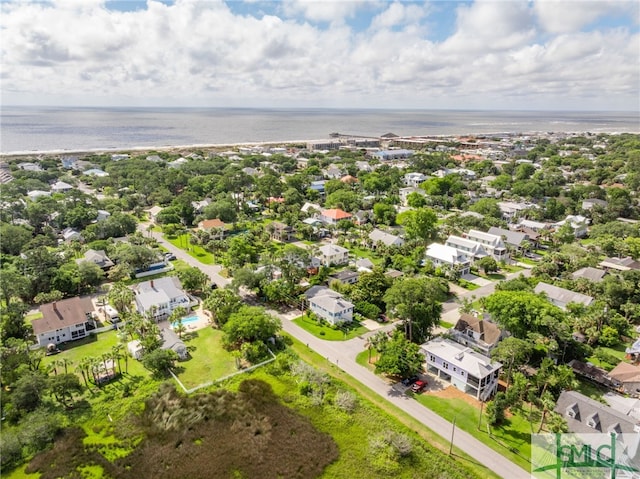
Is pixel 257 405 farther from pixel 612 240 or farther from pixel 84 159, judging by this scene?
pixel 84 159

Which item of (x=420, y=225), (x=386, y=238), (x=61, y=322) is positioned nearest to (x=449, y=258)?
(x=420, y=225)

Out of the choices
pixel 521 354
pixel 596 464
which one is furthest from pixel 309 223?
pixel 596 464

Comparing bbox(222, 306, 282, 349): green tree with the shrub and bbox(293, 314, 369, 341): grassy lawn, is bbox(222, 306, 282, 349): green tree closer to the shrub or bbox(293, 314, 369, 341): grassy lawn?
bbox(293, 314, 369, 341): grassy lawn

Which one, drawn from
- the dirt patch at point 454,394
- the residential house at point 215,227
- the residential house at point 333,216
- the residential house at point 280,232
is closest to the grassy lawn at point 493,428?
the dirt patch at point 454,394

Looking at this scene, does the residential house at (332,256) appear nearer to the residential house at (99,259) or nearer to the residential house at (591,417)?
the residential house at (99,259)

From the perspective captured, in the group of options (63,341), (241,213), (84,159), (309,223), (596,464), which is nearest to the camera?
(596,464)
